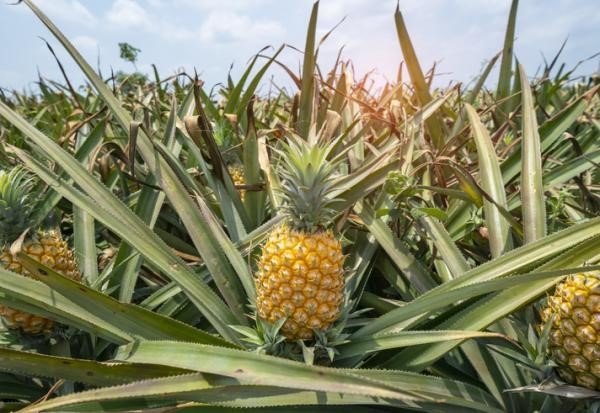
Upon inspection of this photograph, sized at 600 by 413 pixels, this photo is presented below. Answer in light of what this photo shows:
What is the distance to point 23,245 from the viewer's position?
1302 millimetres

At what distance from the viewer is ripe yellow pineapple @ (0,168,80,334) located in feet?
4.22

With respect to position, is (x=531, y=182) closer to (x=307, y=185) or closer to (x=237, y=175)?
(x=307, y=185)

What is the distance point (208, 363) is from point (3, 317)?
2.41 feet

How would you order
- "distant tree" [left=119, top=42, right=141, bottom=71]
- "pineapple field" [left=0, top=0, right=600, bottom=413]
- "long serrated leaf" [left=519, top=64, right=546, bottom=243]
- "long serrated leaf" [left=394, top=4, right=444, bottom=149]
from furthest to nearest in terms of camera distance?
"distant tree" [left=119, top=42, right=141, bottom=71] < "long serrated leaf" [left=394, top=4, right=444, bottom=149] < "long serrated leaf" [left=519, top=64, right=546, bottom=243] < "pineapple field" [left=0, top=0, right=600, bottom=413]

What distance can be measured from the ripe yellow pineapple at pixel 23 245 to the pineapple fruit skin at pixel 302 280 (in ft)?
2.03

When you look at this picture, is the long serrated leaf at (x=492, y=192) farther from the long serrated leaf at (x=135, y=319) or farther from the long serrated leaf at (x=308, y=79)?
the long serrated leaf at (x=135, y=319)

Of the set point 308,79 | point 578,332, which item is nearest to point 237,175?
point 308,79

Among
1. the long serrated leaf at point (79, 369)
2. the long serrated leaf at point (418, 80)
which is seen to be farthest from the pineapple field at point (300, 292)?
the long serrated leaf at point (418, 80)

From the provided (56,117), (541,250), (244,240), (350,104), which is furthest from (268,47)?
(56,117)

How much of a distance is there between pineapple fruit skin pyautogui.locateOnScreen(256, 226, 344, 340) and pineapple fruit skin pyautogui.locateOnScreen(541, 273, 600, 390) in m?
0.52

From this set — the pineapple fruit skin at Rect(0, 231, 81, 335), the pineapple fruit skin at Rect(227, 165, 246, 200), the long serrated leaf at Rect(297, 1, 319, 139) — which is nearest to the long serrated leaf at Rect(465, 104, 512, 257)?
the long serrated leaf at Rect(297, 1, 319, 139)

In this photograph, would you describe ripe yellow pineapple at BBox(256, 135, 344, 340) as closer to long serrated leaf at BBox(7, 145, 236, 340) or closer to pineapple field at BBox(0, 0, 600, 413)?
pineapple field at BBox(0, 0, 600, 413)

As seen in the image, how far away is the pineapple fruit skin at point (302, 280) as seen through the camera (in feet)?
3.75

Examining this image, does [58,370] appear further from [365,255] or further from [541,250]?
[541,250]
